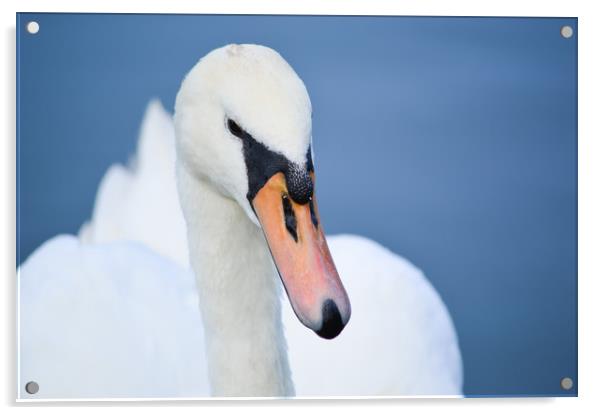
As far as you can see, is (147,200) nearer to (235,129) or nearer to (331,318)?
(235,129)

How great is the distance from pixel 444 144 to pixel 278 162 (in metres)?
0.73

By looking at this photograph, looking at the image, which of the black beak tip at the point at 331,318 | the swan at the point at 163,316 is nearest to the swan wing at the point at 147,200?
the swan at the point at 163,316

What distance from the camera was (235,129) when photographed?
115cm

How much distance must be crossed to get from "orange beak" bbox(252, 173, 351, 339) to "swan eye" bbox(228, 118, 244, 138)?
0.26 ft

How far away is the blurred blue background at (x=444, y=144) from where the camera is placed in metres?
1.69

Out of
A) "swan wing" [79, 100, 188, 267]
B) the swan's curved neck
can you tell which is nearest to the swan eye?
the swan's curved neck

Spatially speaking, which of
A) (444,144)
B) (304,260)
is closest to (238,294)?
(304,260)

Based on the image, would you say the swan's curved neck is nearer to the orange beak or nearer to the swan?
the swan

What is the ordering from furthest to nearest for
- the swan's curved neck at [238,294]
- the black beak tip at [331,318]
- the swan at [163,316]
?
the swan at [163,316] → the swan's curved neck at [238,294] → the black beak tip at [331,318]

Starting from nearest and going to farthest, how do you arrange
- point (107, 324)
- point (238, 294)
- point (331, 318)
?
point (331, 318) < point (238, 294) < point (107, 324)

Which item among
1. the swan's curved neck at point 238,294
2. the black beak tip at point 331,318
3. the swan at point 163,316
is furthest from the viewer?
the swan at point 163,316

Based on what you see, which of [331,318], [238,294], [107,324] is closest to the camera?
[331,318]

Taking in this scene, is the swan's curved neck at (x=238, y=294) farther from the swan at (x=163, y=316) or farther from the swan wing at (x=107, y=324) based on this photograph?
the swan wing at (x=107, y=324)

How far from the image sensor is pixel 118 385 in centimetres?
166
